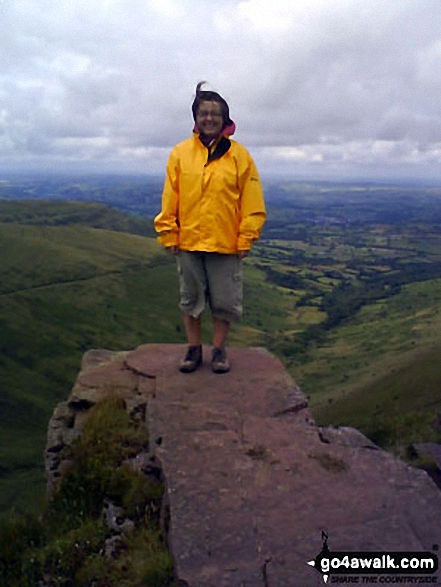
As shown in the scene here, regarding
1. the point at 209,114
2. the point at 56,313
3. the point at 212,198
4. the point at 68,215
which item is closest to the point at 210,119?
the point at 209,114

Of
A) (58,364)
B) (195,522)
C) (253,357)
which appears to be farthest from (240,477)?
(58,364)

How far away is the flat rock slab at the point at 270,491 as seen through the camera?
3900mm

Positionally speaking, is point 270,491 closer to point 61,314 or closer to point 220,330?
point 220,330

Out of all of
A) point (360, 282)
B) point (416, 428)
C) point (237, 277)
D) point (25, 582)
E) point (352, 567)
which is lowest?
point (360, 282)

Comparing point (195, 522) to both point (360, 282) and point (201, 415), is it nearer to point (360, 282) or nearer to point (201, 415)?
point (201, 415)

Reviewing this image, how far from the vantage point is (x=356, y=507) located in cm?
447

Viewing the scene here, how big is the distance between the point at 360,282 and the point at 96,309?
73.4m

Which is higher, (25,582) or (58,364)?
(25,582)

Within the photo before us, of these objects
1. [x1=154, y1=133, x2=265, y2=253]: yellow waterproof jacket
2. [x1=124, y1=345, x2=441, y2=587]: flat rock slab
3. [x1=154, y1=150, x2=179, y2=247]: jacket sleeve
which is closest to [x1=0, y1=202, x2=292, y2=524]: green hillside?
[x1=154, y1=150, x2=179, y2=247]: jacket sleeve

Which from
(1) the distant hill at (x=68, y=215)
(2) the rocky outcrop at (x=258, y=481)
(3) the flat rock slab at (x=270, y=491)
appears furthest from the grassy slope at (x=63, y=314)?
(1) the distant hill at (x=68, y=215)

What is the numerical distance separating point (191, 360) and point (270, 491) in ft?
10.6

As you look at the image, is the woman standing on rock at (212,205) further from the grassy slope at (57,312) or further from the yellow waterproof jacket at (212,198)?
the grassy slope at (57,312)

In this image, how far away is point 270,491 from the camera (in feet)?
15.3

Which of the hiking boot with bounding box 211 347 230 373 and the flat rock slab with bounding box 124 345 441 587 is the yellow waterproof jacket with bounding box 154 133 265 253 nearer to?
the hiking boot with bounding box 211 347 230 373
